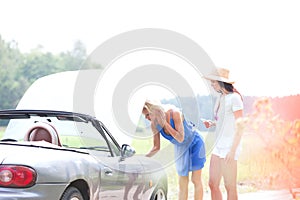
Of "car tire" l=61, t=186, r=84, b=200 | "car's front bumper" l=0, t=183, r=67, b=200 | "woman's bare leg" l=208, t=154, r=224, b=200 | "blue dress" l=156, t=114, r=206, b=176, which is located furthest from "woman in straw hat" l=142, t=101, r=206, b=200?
"car's front bumper" l=0, t=183, r=67, b=200

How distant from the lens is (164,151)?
7.67m

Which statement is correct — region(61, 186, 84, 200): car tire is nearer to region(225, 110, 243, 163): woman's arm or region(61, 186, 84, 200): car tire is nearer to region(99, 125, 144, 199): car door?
region(99, 125, 144, 199): car door

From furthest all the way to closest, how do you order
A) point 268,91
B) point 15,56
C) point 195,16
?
point 15,56
point 195,16
point 268,91

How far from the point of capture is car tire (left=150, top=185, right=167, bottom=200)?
676 centimetres

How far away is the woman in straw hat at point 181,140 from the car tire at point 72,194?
6.04ft

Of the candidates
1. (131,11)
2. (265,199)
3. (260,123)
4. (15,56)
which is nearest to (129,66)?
(260,123)

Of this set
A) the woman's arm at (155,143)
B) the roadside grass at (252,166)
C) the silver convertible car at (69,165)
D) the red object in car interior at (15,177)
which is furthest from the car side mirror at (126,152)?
the roadside grass at (252,166)

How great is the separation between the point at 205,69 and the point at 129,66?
7.16 ft

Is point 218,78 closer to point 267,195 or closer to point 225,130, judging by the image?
point 225,130

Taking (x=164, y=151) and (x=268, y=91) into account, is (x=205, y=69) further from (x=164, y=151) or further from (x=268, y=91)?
(x=268, y=91)

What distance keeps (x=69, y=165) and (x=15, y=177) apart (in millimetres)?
536

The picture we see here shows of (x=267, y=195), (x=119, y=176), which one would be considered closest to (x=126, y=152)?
(x=119, y=176)

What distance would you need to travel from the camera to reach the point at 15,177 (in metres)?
4.46

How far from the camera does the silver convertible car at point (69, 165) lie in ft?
14.8
